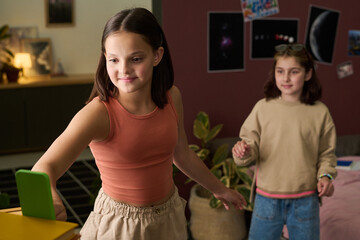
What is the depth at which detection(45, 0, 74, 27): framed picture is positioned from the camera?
6566mm

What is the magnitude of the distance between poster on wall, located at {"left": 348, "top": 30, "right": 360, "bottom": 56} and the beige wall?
127 inches

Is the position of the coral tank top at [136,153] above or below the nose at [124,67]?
below

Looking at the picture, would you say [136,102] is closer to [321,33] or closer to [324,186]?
[324,186]

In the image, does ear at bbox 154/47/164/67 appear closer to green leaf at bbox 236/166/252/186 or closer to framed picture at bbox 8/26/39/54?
green leaf at bbox 236/166/252/186

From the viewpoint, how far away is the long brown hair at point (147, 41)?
4.74 ft

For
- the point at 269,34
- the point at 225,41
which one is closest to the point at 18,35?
the point at 225,41

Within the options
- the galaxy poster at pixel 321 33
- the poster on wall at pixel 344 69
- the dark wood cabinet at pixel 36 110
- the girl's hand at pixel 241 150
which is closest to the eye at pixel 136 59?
the girl's hand at pixel 241 150

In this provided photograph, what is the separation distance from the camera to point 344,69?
402 cm

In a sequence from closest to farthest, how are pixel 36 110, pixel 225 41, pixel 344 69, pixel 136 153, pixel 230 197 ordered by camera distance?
pixel 136 153 < pixel 230 197 < pixel 225 41 < pixel 344 69 < pixel 36 110

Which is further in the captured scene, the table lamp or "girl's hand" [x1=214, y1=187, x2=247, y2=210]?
the table lamp

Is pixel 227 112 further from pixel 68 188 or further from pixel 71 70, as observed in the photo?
pixel 71 70

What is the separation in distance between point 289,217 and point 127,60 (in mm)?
1416

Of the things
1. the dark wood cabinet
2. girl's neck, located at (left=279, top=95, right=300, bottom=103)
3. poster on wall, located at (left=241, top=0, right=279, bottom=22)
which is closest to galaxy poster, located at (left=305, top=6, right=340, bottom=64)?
poster on wall, located at (left=241, top=0, right=279, bottom=22)

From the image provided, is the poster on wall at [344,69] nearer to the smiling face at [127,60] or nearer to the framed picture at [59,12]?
the smiling face at [127,60]
